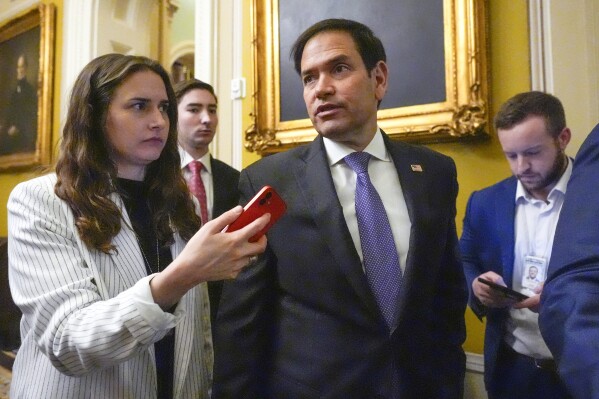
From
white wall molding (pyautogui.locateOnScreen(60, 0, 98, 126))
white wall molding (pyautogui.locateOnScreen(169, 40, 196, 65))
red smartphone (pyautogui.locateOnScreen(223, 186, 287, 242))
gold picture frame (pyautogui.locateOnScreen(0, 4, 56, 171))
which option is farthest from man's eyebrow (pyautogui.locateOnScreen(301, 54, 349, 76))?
white wall molding (pyautogui.locateOnScreen(169, 40, 196, 65))

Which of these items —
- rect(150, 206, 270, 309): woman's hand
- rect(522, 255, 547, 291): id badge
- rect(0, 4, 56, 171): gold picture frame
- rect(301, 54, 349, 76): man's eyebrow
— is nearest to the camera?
rect(150, 206, 270, 309): woman's hand

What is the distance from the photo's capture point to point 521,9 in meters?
2.17

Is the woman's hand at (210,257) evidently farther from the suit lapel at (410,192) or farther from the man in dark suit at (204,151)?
the man in dark suit at (204,151)

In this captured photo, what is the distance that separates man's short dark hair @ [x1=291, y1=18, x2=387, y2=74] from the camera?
1.32 m

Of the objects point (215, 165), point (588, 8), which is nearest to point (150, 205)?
point (215, 165)

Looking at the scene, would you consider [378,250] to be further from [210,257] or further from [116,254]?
[116,254]

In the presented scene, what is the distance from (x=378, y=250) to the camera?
1.14 meters

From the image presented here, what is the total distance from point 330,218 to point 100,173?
0.66 meters

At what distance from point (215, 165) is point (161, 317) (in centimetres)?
134

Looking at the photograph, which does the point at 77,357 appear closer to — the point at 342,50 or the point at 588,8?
the point at 342,50

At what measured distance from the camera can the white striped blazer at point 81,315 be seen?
945 mm

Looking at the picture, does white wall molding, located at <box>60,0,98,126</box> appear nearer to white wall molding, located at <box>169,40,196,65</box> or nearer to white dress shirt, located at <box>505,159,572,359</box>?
white wall molding, located at <box>169,40,196,65</box>

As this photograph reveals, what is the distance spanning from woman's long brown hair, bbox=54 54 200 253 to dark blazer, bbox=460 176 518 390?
114 centimetres

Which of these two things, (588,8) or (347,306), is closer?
(347,306)
